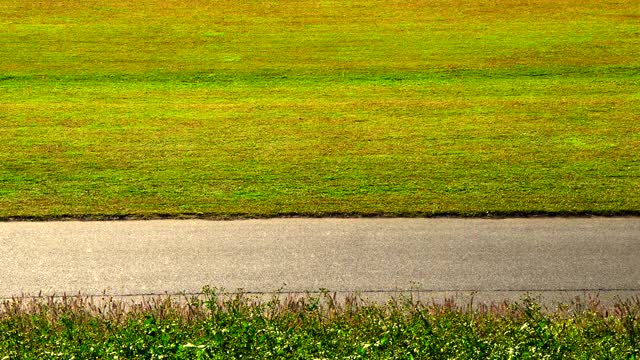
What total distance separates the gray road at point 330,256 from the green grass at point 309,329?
52 cm

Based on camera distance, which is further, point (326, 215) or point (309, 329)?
point (326, 215)

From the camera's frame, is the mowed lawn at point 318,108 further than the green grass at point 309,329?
Yes

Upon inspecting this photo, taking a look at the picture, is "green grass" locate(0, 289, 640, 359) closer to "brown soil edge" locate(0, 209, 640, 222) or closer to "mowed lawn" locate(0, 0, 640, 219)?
"brown soil edge" locate(0, 209, 640, 222)

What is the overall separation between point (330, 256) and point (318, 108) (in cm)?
831

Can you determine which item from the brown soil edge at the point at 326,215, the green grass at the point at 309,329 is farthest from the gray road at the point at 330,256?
the green grass at the point at 309,329

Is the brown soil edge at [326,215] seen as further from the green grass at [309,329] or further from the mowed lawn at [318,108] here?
the green grass at [309,329]

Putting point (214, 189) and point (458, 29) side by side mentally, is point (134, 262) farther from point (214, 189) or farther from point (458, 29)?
point (458, 29)

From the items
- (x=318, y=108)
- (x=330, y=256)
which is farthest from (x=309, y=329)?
(x=318, y=108)

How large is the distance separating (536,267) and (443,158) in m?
4.85

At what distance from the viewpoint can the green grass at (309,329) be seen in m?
7.79

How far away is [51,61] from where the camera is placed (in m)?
23.0

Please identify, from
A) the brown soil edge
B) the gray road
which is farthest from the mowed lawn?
the gray road

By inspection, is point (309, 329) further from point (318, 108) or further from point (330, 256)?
point (318, 108)

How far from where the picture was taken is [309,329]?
8.45m
